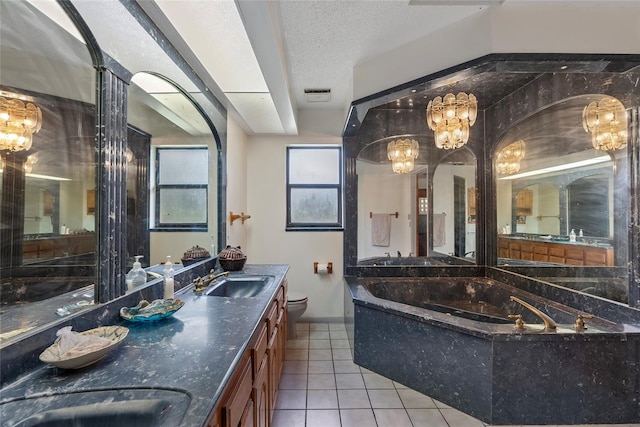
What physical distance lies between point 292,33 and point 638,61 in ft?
7.30

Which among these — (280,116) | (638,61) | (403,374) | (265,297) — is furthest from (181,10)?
(403,374)

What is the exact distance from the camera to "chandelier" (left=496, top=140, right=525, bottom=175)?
2904mm

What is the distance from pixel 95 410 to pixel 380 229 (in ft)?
10.3

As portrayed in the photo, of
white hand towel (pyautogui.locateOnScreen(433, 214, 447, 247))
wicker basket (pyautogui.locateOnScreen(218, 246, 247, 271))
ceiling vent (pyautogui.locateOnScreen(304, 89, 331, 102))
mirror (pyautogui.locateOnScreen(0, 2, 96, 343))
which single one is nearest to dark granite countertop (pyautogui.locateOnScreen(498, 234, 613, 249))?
white hand towel (pyautogui.locateOnScreen(433, 214, 447, 247))

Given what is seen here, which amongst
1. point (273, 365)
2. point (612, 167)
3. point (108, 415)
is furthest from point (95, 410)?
point (612, 167)

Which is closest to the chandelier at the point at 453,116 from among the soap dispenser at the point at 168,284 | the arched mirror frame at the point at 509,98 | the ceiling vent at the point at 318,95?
the arched mirror frame at the point at 509,98

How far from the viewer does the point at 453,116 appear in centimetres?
242

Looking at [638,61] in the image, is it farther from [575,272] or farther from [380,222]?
[380,222]

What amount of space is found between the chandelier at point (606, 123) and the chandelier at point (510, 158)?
2.14 ft

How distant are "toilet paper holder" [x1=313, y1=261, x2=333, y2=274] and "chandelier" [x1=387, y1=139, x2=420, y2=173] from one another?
4.79ft

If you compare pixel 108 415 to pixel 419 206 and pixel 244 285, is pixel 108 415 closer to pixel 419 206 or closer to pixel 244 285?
pixel 244 285

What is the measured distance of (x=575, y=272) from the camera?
233 centimetres

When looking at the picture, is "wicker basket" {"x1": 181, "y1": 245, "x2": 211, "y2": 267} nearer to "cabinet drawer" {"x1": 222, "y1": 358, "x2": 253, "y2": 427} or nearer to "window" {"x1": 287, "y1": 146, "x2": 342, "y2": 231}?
"cabinet drawer" {"x1": 222, "y1": 358, "x2": 253, "y2": 427}

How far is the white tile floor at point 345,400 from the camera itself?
1.85 meters
